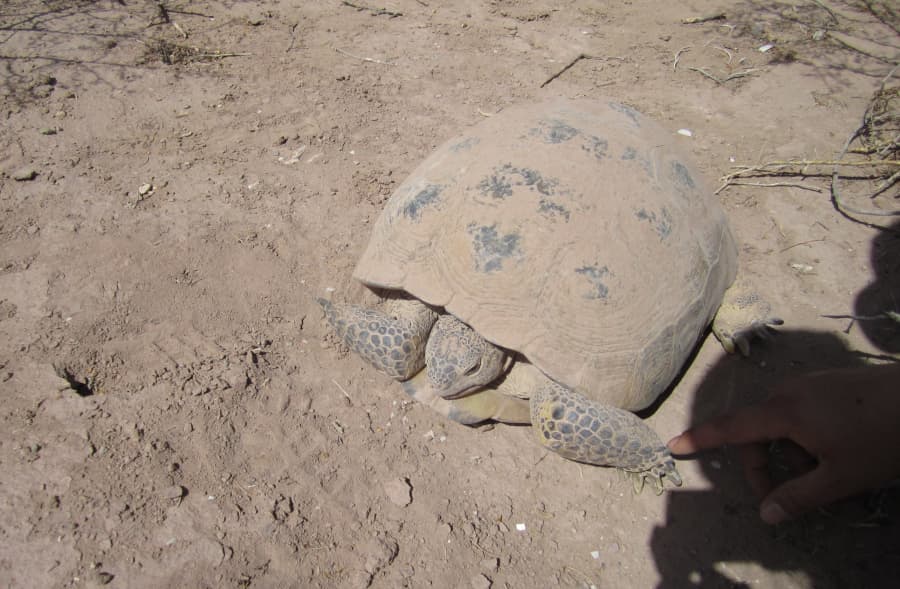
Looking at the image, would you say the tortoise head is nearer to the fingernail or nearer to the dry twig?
the fingernail

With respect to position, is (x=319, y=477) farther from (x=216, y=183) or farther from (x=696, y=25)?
(x=696, y=25)

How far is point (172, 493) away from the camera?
224cm

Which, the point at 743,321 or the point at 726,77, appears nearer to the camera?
the point at 743,321

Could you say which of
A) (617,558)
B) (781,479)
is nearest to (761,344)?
(781,479)

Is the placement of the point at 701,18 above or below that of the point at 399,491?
above

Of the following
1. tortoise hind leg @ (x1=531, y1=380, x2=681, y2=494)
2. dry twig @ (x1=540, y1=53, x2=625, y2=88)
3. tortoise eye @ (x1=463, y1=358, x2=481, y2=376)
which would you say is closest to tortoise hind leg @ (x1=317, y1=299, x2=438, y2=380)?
tortoise eye @ (x1=463, y1=358, x2=481, y2=376)

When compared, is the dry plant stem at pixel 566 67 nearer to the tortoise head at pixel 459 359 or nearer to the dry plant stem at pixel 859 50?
the dry plant stem at pixel 859 50

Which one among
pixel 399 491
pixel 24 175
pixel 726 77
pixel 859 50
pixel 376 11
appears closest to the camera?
pixel 399 491

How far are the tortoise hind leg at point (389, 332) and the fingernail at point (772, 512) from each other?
5.65 ft

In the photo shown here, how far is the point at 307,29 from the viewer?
5.40 meters

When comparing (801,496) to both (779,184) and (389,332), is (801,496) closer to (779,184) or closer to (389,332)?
(389,332)

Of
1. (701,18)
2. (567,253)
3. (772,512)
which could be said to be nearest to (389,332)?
(567,253)

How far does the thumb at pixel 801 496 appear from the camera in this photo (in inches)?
77.4

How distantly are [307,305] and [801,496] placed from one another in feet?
8.66
